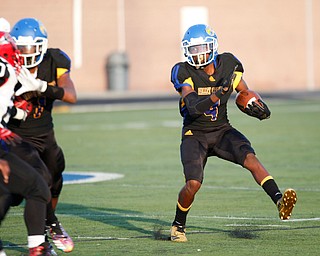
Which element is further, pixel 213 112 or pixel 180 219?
pixel 213 112

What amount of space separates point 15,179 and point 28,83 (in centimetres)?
81

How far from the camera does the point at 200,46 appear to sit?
8102 millimetres

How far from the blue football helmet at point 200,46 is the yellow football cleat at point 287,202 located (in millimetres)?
1427

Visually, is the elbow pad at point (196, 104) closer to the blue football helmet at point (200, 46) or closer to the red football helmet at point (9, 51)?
the blue football helmet at point (200, 46)

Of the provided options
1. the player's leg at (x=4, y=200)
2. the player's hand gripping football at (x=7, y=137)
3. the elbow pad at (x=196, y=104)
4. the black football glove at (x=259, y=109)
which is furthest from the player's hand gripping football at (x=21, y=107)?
the black football glove at (x=259, y=109)

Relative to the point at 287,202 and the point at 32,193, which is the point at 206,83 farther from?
the point at 32,193

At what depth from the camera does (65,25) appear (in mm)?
33375

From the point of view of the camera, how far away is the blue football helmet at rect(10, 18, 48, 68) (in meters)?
7.19

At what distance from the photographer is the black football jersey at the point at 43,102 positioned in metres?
7.51

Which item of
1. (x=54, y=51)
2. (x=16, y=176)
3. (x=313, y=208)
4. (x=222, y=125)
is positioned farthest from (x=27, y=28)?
(x=313, y=208)

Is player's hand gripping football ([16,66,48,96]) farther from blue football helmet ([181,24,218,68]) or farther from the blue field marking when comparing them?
the blue field marking

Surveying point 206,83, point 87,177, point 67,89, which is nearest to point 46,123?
point 67,89

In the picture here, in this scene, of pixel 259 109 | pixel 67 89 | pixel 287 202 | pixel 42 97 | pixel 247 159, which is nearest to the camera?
pixel 67 89

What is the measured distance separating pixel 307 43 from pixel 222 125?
28.9 metres
